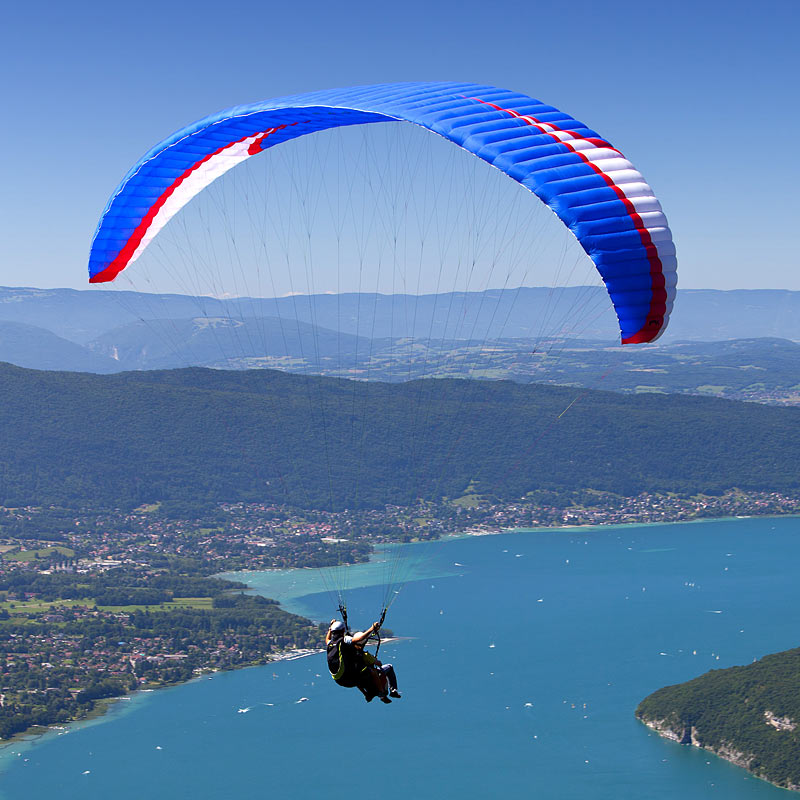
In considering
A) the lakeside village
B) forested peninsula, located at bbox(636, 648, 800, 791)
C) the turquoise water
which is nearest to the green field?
the lakeside village

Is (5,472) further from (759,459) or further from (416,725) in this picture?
(759,459)

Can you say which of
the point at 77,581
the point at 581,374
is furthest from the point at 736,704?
the point at 581,374

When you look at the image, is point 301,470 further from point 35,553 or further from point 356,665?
point 356,665

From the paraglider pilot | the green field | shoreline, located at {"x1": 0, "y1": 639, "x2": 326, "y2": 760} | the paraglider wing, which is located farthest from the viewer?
the green field

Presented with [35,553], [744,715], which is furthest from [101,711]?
[35,553]

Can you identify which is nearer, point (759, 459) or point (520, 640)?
point (520, 640)

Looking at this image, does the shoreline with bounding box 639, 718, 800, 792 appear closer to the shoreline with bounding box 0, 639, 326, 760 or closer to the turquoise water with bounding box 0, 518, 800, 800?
the turquoise water with bounding box 0, 518, 800, 800

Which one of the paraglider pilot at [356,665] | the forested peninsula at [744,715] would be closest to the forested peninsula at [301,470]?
the forested peninsula at [744,715]
